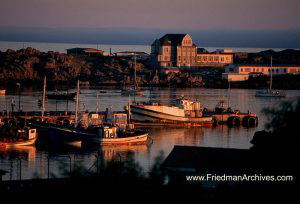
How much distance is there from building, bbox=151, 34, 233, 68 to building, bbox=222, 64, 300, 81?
16.8 ft

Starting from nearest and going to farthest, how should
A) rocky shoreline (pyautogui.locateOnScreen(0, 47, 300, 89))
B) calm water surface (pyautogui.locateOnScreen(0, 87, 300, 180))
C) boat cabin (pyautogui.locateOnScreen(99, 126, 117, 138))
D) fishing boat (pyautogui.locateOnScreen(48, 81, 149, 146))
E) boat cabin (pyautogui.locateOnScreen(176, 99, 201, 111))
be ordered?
calm water surface (pyautogui.locateOnScreen(0, 87, 300, 180)) < fishing boat (pyautogui.locateOnScreen(48, 81, 149, 146)) < boat cabin (pyautogui.locateOnScreen(99, 126, 117, 138)) < boat cabin (pyautogui.locateOnScreen(176, 99, 201, 111)) < rocky shoreline (pyautogui.locateOnScreen(0, 47, 300, 89))

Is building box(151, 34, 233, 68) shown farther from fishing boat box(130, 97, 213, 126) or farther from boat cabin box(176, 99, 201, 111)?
fishing boat box(130, 97, 213, 126)

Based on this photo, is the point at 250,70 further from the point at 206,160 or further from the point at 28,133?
the point at 206,160

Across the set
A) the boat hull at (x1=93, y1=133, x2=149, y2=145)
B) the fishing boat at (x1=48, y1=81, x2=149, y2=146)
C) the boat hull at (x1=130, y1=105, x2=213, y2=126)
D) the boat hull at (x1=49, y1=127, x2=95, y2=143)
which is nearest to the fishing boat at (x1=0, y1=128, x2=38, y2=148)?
the boat hull at (x1=49, y1=127, x2=95, y2=143)

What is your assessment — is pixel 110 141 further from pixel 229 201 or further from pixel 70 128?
pixel 229 201

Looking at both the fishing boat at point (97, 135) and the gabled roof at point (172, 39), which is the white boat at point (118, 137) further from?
the gabled roof at point (172, 39)

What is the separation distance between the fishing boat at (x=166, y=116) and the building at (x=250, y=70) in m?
35.0

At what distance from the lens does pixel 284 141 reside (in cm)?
1048

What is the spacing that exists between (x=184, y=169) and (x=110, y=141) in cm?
1203

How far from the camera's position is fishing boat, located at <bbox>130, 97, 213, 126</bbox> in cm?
3152

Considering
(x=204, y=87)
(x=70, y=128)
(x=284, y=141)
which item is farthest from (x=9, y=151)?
(x=204, y=87)

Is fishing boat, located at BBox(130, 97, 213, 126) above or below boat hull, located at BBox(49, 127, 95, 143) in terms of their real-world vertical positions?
above

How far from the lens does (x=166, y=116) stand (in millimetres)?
31875

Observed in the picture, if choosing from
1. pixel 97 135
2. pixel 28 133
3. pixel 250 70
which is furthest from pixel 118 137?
pixel 250 70
